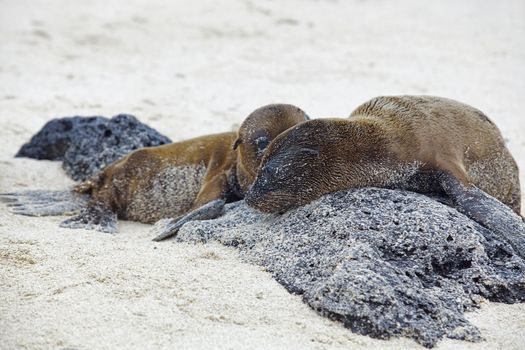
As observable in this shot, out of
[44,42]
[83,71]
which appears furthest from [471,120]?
[44,42]

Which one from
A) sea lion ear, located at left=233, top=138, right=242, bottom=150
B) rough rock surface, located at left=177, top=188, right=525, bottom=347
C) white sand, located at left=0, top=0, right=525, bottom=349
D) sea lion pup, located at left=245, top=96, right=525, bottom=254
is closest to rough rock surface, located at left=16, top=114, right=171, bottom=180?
white sand, located at left=0, top=0, right=525, bottom=349

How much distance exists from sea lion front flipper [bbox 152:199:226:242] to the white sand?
14cm

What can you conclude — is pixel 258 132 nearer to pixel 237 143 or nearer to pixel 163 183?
pixel 237 143

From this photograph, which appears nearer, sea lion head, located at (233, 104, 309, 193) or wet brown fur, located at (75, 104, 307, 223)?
sea lion head, located at (233, 104, 309, 193)

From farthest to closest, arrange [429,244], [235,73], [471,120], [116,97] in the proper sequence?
[235,73] → [116,97] → [471,120] → [429,244]

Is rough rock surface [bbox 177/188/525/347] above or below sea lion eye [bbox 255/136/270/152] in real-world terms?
below

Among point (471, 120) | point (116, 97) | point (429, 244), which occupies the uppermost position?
point (471, 120)

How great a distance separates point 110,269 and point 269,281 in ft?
2.84

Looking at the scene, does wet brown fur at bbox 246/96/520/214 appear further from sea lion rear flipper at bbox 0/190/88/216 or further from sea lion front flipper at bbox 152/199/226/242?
sea lion rear flipper at bbox 0/190/88/216

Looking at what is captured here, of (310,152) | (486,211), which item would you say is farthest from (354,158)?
(486,211)

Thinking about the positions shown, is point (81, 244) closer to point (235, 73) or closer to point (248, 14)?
point (235, 73)

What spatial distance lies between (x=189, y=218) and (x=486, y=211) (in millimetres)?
1973

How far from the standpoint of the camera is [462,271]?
13.8ft

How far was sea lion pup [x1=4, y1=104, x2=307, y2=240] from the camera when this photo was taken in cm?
583
